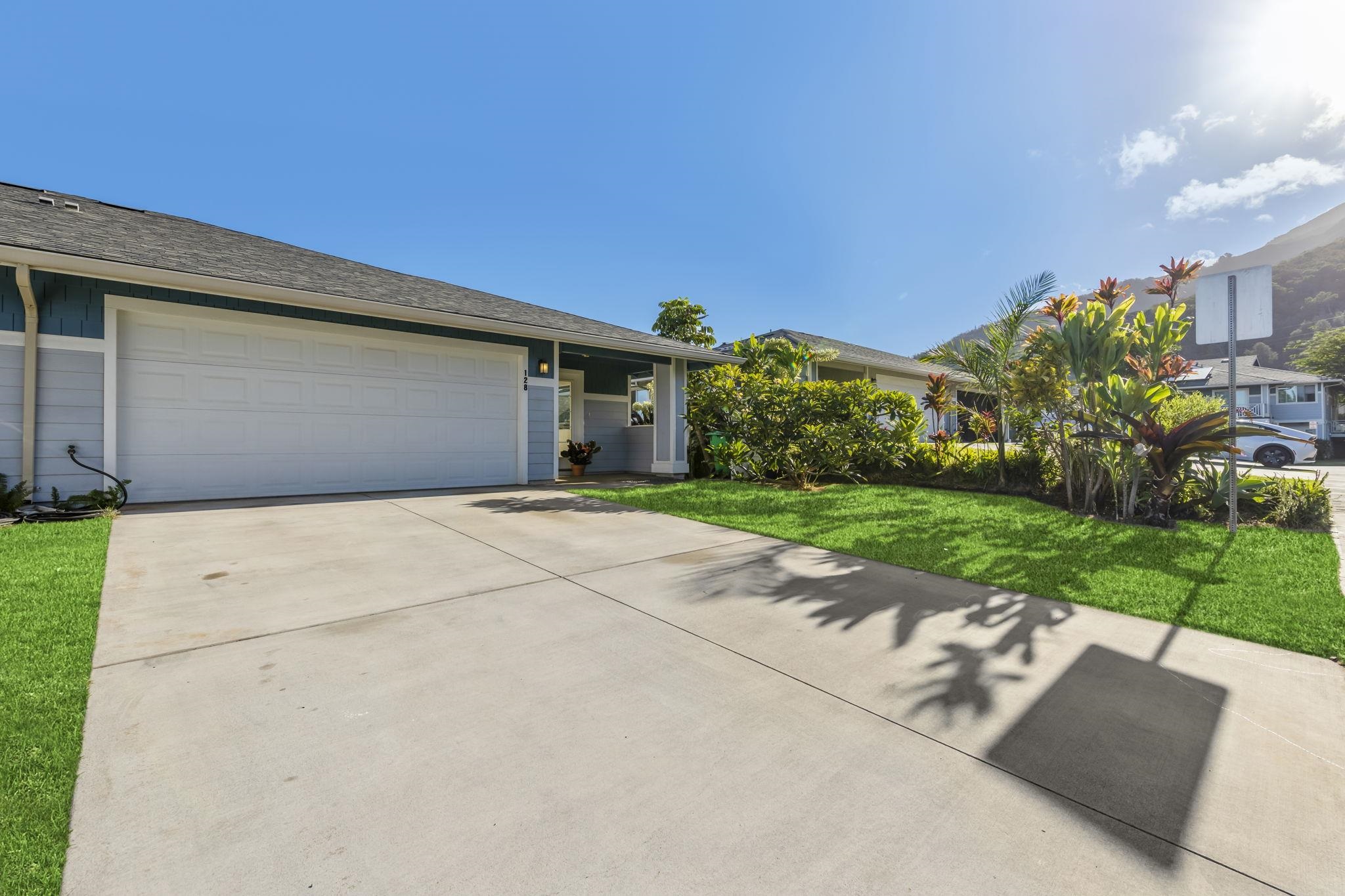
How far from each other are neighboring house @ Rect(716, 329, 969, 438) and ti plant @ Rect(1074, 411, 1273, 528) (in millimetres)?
8511

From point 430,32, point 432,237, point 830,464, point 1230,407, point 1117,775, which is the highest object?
point 430,32

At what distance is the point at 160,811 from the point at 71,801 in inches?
9.8

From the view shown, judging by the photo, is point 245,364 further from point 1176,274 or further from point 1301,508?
point 1176,274

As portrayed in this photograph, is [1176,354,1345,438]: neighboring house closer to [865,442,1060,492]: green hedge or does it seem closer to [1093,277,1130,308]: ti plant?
[1093,277,1130,308]: ti plant

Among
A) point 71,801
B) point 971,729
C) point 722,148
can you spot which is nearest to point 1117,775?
point 971,729

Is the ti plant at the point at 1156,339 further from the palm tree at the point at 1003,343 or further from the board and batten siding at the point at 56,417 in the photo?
the board and batten siding at the point at 56,417

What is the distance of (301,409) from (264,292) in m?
1.59

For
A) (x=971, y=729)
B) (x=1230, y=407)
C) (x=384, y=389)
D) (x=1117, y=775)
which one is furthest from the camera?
(x=384, y=389)

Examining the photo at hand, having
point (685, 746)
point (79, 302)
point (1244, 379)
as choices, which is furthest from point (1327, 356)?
point (79, 302)

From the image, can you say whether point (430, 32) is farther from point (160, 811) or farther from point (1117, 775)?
point (1117, 775)

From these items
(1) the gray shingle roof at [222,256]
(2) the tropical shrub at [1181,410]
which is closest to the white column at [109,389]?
(1) the gray shingle roof at [222,256]

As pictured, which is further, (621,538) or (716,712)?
(621,538)

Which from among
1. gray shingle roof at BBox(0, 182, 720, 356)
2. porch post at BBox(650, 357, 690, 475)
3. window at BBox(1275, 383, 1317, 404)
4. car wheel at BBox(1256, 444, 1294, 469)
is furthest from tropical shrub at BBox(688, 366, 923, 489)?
window at BBox(1275, 383, 1317, 404)

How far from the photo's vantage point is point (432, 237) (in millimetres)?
12008
